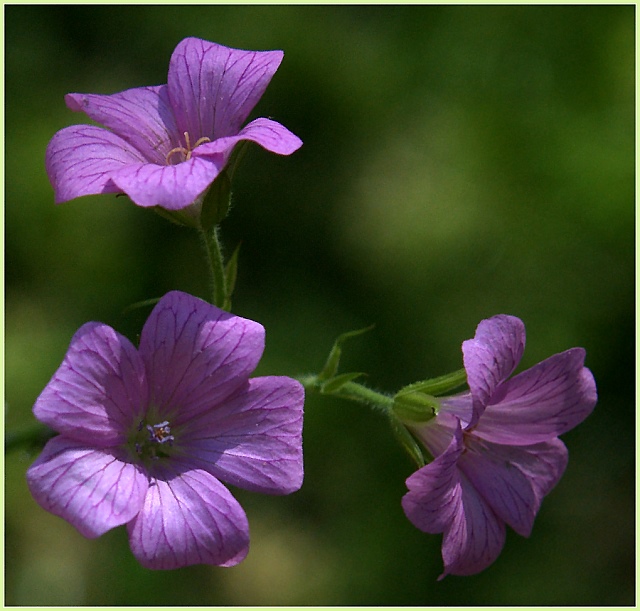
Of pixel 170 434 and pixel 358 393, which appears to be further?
pixel 358 393

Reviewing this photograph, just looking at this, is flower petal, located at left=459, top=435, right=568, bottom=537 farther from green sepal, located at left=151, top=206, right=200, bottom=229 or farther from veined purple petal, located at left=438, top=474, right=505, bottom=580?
green sepal, located at left=151, top=206, right=200, bottom=229

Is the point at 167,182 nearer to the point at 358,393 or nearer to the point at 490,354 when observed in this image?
the point at 358,393

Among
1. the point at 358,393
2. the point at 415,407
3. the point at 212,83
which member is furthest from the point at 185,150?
the point at 415,407

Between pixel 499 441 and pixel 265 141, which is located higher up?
pixel 265 141

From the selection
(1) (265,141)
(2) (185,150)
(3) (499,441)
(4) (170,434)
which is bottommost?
(3) (499,441)

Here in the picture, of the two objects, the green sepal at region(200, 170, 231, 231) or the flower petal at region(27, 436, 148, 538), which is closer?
the flower petal at region(27, 436, 148, 538)

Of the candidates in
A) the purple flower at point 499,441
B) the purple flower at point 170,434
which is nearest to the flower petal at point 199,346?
the purple flower at point 170,434

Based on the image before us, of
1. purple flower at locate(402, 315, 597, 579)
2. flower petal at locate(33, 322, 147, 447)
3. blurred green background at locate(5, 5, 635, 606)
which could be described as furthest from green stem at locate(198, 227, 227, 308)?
blurred green background at locate(5, 5, 635, 606)
